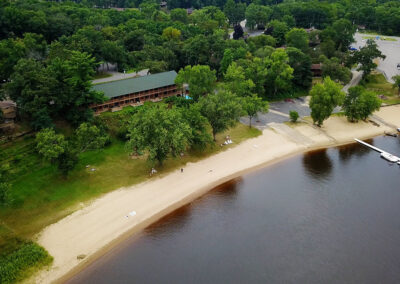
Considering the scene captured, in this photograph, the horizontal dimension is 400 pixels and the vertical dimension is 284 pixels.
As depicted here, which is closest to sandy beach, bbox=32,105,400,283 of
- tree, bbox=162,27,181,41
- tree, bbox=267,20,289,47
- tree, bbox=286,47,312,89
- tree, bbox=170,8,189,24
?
tree, bbox=286,47,312,89

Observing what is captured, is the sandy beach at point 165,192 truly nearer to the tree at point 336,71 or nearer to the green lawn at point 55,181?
the green lawn at point 55,181

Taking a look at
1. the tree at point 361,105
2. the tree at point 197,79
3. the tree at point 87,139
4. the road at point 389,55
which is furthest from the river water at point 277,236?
the road at point 389,55

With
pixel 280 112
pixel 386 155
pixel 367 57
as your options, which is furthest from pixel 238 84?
pixel 367 57

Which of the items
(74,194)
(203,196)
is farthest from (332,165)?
(74,194)

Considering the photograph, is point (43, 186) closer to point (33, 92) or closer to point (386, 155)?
point (33, 92)

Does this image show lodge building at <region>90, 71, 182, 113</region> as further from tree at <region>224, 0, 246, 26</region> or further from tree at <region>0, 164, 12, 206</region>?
tree at <region>224, 0, 246, 26</region>

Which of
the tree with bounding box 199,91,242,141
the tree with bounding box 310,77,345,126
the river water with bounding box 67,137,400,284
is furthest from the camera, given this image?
the tree with bounding box 310,77,345,126
